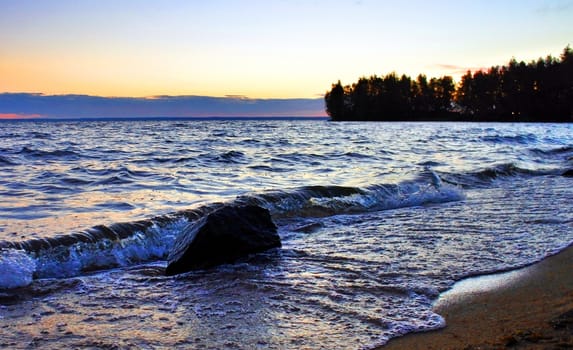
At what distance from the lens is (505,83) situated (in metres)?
92.9

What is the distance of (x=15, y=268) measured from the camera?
4.82m

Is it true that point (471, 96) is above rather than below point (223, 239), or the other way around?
above

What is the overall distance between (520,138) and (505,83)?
69.7 m

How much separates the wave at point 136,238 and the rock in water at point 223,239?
0.81m

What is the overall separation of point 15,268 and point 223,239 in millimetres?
2101

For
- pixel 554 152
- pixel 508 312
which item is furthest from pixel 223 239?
pixel 554 152

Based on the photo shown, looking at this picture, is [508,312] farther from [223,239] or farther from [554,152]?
[554,152]

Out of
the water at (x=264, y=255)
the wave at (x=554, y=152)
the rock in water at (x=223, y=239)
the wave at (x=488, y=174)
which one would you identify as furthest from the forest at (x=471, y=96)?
the rock in water at (x=223, y=239)

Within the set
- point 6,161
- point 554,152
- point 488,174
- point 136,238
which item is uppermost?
point 554,152

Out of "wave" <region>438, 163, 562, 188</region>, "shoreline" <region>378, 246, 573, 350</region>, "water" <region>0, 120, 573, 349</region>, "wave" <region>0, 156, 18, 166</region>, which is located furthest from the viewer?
"wave" <region>0, 156, 18, 166</region>

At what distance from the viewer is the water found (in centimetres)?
341

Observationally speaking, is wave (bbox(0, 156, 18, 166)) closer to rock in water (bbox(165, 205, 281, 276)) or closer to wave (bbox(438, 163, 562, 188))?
rock in water (bbox(165, 205, 281, 276))

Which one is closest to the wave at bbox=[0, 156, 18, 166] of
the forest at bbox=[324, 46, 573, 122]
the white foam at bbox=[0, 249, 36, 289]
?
the white foam at bbox=[0, 249, 36, 289]

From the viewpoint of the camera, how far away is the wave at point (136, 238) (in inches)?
208
